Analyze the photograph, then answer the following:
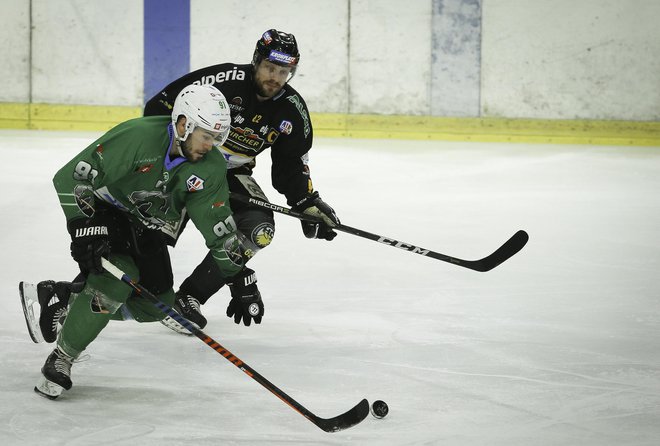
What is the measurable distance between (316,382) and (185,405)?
1.43 ft

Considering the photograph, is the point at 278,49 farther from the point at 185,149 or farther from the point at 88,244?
the point at 88,244

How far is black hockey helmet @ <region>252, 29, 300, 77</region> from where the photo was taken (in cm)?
347

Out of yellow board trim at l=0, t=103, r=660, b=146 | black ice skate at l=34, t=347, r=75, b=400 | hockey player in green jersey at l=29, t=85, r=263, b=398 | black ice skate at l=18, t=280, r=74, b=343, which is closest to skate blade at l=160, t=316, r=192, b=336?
hockey player in green jersey at l=29, t=85, r=263, b=398

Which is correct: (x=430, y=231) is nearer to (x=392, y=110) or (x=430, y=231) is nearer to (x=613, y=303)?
(x=613, y=303)

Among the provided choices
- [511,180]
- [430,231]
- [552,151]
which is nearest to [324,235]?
[430,231]

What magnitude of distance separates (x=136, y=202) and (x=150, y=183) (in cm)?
10

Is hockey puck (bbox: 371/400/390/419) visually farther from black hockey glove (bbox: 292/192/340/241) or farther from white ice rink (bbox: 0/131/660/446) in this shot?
black hockey glove (bbox: 292/192/340/241)

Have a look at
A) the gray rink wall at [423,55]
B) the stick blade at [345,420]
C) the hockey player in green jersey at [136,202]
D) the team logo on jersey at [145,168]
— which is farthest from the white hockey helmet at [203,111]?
the gray rink wall at [423,55]

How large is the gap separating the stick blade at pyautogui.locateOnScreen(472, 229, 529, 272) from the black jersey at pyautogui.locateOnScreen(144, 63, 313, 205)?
74 cm

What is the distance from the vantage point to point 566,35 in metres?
8.57

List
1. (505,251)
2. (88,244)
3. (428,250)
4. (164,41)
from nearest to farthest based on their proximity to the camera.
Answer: (88,244) → (428,250) → (505,251) → (164,41)

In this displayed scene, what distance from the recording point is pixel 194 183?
296cm

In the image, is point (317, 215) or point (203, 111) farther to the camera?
point (317, 215)

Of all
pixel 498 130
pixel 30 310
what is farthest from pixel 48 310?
pixel 498 130
